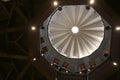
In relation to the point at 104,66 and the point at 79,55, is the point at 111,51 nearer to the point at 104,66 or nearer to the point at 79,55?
the point at 104,66

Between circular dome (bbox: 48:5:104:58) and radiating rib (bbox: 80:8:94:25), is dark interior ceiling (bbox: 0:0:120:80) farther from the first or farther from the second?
radiating rib (bbox: 80:8:94:25)

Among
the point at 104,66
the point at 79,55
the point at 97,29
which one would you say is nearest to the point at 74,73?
the point at 104,66

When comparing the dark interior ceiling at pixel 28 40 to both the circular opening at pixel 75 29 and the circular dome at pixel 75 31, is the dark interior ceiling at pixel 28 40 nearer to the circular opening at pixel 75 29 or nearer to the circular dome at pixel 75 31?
the circular dome at pixel 75 31

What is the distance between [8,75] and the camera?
1656cm

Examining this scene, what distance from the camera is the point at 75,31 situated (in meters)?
20.5

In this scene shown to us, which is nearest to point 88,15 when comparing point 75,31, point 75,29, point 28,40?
point 75,29

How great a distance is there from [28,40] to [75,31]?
610 centimetres

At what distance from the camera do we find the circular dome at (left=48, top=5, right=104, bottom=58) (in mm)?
19078

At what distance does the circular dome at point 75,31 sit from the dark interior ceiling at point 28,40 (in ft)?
10.3

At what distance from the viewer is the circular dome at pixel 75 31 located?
62.6 feet

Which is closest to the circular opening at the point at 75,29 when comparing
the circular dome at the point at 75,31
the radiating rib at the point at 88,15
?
the circular dome at the point at 75,31

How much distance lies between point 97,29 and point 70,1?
21.2 ft

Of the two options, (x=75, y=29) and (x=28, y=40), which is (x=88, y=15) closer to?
(x=75, y=29)

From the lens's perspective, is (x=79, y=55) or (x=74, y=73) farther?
(x=79, y=55)
